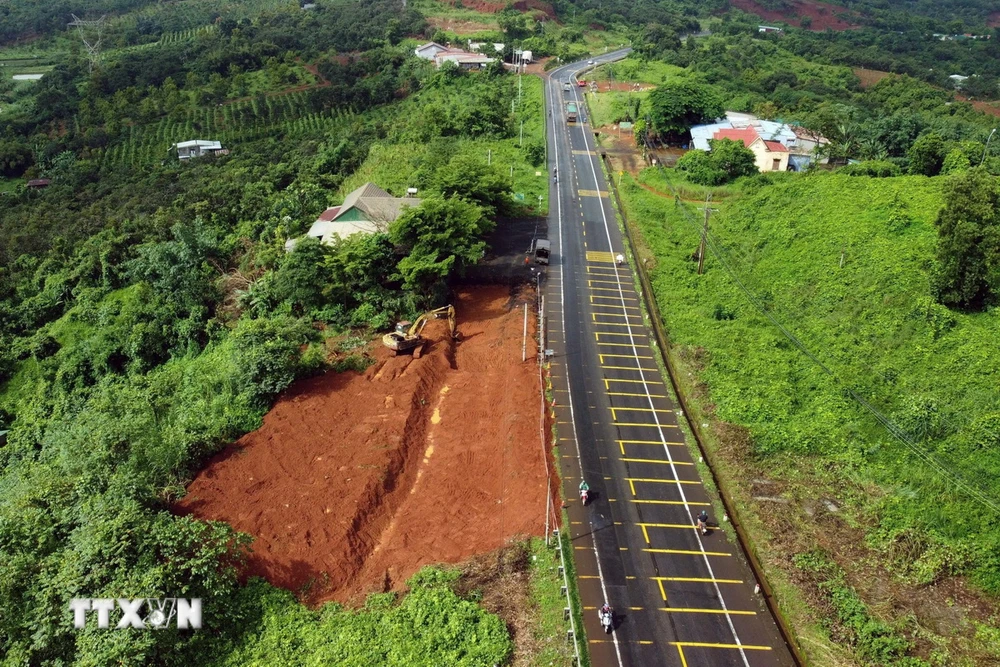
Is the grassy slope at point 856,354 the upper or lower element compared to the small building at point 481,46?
lower

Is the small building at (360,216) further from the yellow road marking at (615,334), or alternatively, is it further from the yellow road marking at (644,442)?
the yellow road marking at (644,442)

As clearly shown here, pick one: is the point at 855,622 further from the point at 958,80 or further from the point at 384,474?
the point at 958,80

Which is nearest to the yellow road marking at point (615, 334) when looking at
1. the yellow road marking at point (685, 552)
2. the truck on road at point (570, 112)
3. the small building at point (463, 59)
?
the yellow road marking at point (685, 552)

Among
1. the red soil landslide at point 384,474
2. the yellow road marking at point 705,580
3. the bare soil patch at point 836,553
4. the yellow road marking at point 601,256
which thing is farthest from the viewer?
the yellow road marking at point 601,256

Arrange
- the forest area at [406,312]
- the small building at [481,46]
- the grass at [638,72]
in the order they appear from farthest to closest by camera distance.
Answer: the small building at [481,46] → the grass at [638,72] → the forest area at [406,312]

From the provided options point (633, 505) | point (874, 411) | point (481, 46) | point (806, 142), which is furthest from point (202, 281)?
point (481, 46)

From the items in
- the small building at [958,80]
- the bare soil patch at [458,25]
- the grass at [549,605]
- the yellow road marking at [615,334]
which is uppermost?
the bare soil patch at [458,25]
